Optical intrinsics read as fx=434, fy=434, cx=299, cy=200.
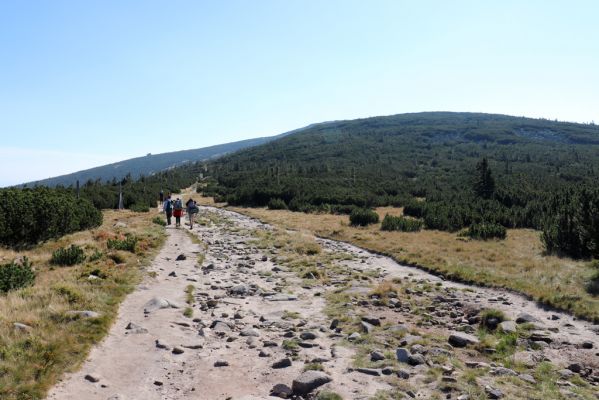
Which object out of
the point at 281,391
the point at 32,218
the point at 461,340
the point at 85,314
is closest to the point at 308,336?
the point at 281,391

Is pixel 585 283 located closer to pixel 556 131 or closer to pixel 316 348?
pixel 316 348

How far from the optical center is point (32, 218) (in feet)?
64.6

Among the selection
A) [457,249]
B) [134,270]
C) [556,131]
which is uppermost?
[556,131]

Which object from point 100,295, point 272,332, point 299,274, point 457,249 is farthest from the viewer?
point 457,249

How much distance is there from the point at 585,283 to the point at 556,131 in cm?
15735

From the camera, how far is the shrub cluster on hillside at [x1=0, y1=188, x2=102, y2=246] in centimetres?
1903

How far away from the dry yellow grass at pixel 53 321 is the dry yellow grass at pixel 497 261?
34.5 ft

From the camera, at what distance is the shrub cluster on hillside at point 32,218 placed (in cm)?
1903

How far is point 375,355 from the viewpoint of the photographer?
741 centimetres

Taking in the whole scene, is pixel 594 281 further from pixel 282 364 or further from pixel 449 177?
pixel 449 177

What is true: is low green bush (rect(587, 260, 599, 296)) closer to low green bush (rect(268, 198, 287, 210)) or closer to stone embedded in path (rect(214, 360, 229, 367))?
stone embedded in path (rect(214, 360, 229, 367))

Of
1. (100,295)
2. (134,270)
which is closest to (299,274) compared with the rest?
(134,270)

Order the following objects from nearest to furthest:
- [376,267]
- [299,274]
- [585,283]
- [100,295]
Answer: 1. [100,295]
2. [585,283]
3. [299,274]
4. [376,267]

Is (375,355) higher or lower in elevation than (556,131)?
lower
